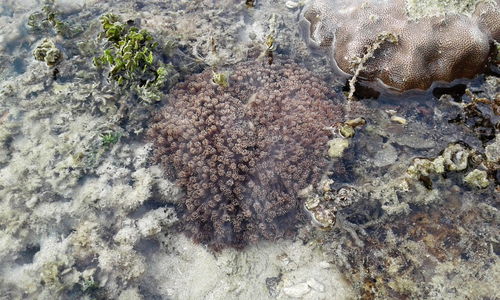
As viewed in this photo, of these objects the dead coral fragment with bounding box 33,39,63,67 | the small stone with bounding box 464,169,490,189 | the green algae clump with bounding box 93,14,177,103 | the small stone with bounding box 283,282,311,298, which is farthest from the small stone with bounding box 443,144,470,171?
the dead coral fragment with bounding box 33,39,63,67

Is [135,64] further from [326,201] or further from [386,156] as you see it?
[386,156]

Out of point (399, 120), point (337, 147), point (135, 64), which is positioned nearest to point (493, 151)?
point (399, 120)

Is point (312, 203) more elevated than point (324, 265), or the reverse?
point (312, 203)

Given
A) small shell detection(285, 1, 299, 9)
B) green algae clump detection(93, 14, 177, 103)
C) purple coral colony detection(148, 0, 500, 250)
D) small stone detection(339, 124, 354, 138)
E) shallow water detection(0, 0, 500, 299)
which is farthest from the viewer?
small shell detection(285, 1, 299, 9)

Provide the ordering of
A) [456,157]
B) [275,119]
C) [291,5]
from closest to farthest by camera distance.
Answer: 1. [456,157]
2. [275,119]
3. [291,5]

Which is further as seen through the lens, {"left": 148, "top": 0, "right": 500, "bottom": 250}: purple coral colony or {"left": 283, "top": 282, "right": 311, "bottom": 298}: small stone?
{"left": 148, "top": 0, "right": 500, "bottom": 250}: purple coral colony

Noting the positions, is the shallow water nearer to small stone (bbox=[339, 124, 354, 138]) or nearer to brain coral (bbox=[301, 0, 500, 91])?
small stone (bbox=[339, 124, 354, 138])
